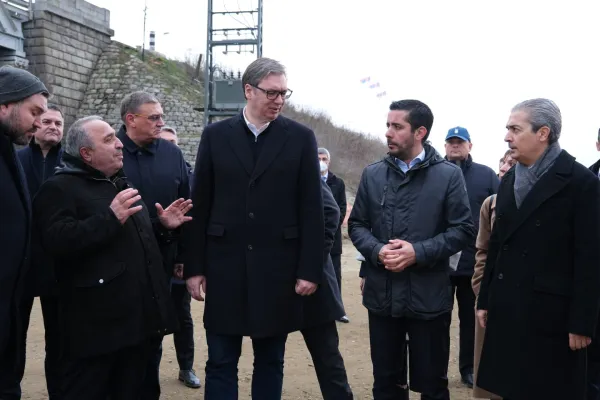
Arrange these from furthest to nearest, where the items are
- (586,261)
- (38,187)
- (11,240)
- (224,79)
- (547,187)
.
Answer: (224,79) < (38,187) < (547,187) < (586,261) < (11,240)

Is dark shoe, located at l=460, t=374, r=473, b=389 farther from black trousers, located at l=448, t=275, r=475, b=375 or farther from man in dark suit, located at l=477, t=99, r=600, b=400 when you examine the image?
man in dark suit, located at l=477, t=99, r=600, b=400

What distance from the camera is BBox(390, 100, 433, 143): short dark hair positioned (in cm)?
358

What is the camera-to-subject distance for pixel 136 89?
78.0 ft

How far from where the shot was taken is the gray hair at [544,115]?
303cm

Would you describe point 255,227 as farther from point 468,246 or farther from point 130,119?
point 468,246

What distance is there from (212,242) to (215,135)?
60cm

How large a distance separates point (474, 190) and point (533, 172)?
2.19 m

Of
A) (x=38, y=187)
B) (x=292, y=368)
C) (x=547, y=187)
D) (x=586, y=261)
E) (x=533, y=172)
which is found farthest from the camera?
(x=292, y=368)

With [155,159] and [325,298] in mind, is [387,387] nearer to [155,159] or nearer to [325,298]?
[325,298]

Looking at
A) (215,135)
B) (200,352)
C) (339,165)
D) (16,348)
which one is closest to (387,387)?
(215,135)

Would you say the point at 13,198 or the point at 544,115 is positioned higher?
the point at 544,115

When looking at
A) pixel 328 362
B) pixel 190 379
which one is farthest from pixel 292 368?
pixel 328 362

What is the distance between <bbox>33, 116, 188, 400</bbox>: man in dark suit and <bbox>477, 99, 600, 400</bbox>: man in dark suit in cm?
180

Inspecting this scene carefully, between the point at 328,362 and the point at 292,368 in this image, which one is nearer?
the point at 328,362
